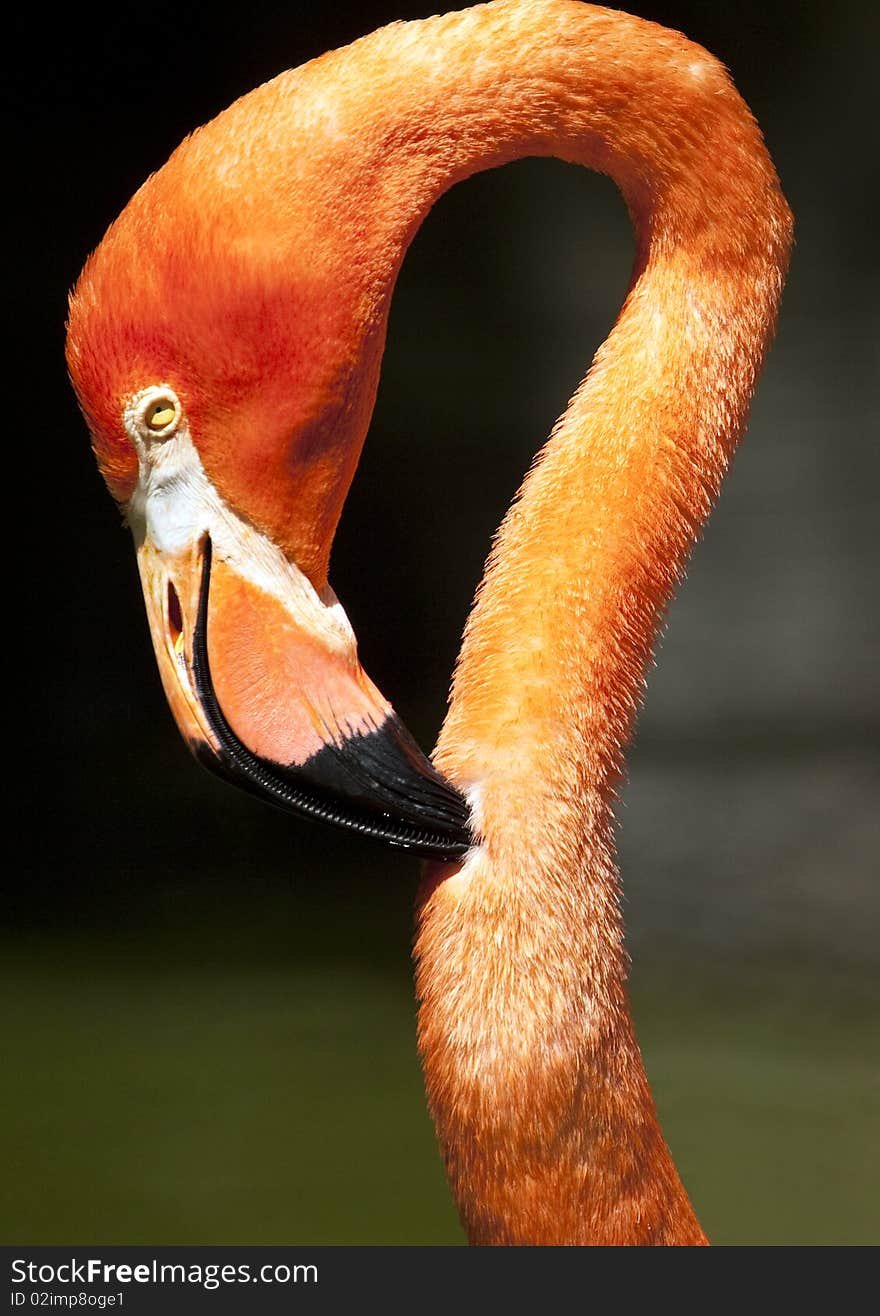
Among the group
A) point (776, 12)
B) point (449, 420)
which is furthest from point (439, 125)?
point (449, 420)

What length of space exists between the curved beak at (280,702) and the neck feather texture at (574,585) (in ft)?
0.19

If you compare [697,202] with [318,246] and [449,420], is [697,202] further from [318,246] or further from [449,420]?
[449,420]

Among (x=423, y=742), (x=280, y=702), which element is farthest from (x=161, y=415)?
(x=423, y=742)

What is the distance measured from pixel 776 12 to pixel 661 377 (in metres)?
1.51

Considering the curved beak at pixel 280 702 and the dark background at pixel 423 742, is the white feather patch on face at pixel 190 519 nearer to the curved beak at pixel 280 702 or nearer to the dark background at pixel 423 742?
the curved beak at pixel 280 702

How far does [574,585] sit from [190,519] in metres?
0.22

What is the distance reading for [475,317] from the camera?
237 cm

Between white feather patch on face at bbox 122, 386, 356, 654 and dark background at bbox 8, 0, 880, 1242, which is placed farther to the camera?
dark background at bbox 8, 0, 880, 1242

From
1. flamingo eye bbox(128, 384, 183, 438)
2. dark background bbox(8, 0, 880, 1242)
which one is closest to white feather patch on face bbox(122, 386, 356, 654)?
flamingo eye bbox(128, 384, 183, 438)

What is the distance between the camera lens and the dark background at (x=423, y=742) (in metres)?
1.79

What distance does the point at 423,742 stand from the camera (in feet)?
7.47

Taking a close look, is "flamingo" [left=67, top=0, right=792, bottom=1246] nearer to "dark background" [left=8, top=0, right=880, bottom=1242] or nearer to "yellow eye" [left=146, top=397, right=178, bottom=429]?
"yellow eye" [left=146, top=397, right=178, bottom=429]

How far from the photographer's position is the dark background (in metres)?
1.79

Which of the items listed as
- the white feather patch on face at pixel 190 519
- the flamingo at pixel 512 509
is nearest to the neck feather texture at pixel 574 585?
the flamingo at pixel 512 509
